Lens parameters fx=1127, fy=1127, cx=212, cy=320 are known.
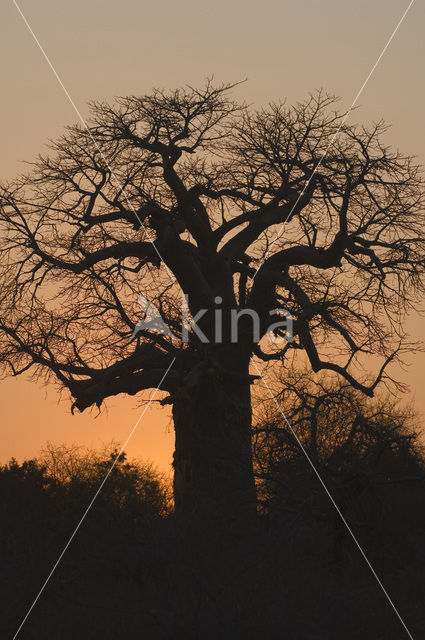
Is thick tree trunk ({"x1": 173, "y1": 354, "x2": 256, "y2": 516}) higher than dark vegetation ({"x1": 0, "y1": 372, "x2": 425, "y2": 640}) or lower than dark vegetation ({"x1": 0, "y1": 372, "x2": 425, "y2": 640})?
higher

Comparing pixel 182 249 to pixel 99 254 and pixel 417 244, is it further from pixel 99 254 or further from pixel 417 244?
pixel 417 244

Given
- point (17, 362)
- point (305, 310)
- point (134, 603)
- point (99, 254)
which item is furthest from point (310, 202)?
point (134, 603)

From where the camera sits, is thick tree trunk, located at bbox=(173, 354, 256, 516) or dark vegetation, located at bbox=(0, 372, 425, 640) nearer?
dark vegetation, located at bbox=(0, 372, 425, 640)

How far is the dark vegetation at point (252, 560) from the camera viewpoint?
965 cm

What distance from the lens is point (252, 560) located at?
11.0 meters

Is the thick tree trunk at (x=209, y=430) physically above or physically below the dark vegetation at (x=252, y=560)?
above

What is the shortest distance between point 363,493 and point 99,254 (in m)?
5.43

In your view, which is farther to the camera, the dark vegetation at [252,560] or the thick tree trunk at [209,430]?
the thick tree trunk at [209,430]

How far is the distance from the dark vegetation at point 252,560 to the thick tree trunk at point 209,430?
3.13 ft

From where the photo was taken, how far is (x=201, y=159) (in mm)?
17422

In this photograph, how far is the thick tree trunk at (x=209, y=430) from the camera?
16.1 meters

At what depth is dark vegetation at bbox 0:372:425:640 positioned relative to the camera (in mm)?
9648

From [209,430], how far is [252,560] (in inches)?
224

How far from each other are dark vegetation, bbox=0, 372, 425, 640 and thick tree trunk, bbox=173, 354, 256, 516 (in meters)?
0.95
